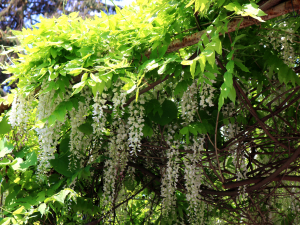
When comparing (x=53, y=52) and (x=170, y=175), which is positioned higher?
(x=53, y=52)

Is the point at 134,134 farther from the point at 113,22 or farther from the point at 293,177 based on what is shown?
the point at 293,177

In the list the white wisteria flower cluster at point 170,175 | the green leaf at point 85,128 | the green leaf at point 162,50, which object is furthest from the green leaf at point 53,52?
the white wisteria flower cluster at point 170,175

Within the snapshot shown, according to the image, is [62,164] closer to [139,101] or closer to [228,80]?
[139,101]

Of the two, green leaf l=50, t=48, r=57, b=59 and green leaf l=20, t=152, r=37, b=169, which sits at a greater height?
green leaf l=50, t=48, r=57, b=59

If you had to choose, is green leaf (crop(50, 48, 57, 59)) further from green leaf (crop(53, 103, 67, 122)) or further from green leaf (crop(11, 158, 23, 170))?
green leaf (crop(11, 158, 23, 170))

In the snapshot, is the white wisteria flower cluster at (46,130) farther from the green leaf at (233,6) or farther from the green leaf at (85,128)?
the green leaf at (233,6)

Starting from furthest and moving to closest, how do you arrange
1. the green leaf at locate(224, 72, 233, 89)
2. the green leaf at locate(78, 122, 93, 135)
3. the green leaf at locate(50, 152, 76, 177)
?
the green leaf at locate(50, 152, 76, 177) < the green leaf at locate(78, 122, 93, 135) < the green leaf at locate(224, 72, 233, 89)

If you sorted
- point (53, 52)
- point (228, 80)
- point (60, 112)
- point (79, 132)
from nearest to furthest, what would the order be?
point (228, 80)
point (53, 52)
point (60, 112)
point (79, 132)

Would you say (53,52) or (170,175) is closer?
(53,52)

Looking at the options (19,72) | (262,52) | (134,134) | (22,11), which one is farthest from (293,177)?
(22,11)

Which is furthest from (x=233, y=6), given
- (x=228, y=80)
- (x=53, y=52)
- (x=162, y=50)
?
(x=53, y=52)

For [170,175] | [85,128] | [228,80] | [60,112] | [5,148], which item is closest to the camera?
[228,80]

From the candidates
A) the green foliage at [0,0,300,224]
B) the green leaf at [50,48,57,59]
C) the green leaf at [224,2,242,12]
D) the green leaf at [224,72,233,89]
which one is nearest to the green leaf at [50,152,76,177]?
the green foliage at [0,0,300,224]

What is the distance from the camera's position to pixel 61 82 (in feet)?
5.98
